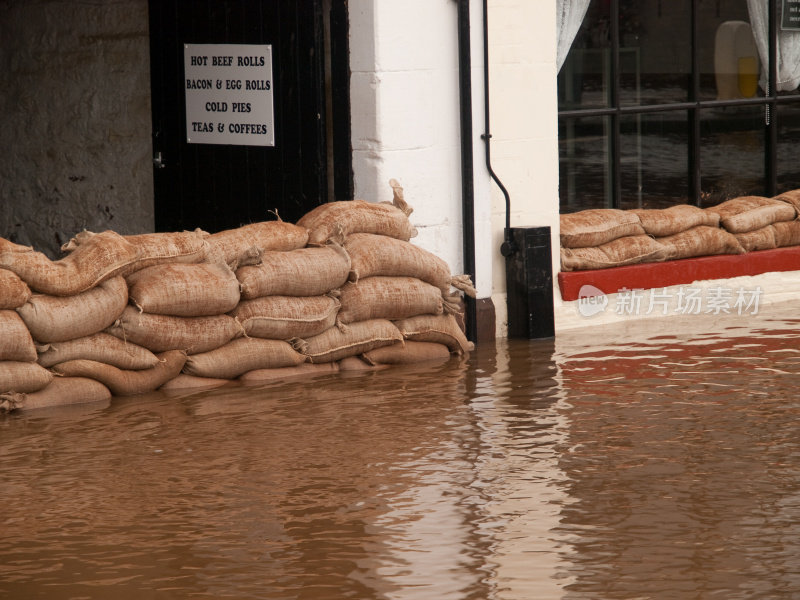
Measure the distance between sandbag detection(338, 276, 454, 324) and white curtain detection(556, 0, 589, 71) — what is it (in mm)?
1971

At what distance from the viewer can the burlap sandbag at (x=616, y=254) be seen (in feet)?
27.3

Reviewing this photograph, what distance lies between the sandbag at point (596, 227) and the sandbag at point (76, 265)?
2.98m

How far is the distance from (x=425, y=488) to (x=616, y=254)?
4.00 m

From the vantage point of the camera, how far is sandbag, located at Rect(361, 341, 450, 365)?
7.11 metres

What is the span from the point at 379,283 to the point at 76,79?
3.57 metres

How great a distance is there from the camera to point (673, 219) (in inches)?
343

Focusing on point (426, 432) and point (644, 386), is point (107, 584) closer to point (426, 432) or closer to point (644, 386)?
point (426, 432)

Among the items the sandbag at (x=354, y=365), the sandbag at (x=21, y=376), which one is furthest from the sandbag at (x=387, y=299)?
the sandbag at (x=21, y=376)

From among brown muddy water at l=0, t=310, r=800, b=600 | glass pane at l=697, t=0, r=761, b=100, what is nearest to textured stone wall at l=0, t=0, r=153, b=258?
brown muddy water at l=0, t=310, r=800, b=600

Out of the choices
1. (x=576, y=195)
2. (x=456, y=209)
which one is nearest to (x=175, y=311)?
(x=456, y=209)

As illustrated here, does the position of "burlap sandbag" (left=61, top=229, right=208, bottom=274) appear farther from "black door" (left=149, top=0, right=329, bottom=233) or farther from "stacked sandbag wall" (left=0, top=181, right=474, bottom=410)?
"black door" (left=149, top=0, right=329, bottom=233)

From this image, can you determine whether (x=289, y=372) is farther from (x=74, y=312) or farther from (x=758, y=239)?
(x=758, y=239)

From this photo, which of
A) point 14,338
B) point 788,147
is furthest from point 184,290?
point 788,147

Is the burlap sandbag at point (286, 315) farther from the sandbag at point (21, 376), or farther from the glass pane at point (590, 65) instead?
the glass pane at point (590, 65)
